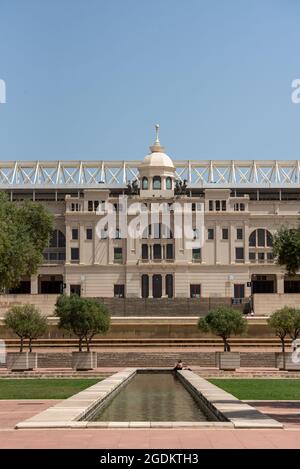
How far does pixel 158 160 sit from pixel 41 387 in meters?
64.5

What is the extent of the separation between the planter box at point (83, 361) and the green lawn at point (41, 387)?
6.44 meters

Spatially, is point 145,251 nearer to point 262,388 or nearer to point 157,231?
point 157,231

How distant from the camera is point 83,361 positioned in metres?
45.4

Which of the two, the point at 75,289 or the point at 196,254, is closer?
the point at 75,289

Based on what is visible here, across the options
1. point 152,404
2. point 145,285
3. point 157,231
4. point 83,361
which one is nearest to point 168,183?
point 157,231

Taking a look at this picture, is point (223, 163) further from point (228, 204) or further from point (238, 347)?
point (238, 347)

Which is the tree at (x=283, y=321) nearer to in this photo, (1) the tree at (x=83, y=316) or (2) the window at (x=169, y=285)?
(1) the tree at (x=83, y=316)

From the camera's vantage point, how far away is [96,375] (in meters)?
40.3

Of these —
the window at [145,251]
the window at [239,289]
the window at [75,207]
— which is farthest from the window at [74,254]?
the window at [239,289]

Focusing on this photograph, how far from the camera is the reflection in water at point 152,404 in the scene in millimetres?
20736

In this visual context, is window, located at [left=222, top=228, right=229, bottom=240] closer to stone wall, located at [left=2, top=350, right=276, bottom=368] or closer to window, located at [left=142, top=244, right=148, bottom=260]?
window, located at [left=142, top=244, right=148, bottom=260]

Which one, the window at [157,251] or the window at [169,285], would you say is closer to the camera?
the window at [169,285]

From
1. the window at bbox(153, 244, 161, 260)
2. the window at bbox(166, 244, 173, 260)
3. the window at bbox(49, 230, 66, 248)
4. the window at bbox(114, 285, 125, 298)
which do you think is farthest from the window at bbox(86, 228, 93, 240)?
the window at bbox(166, 244, 173, 260)

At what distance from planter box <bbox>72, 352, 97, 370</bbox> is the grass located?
9992 mm
